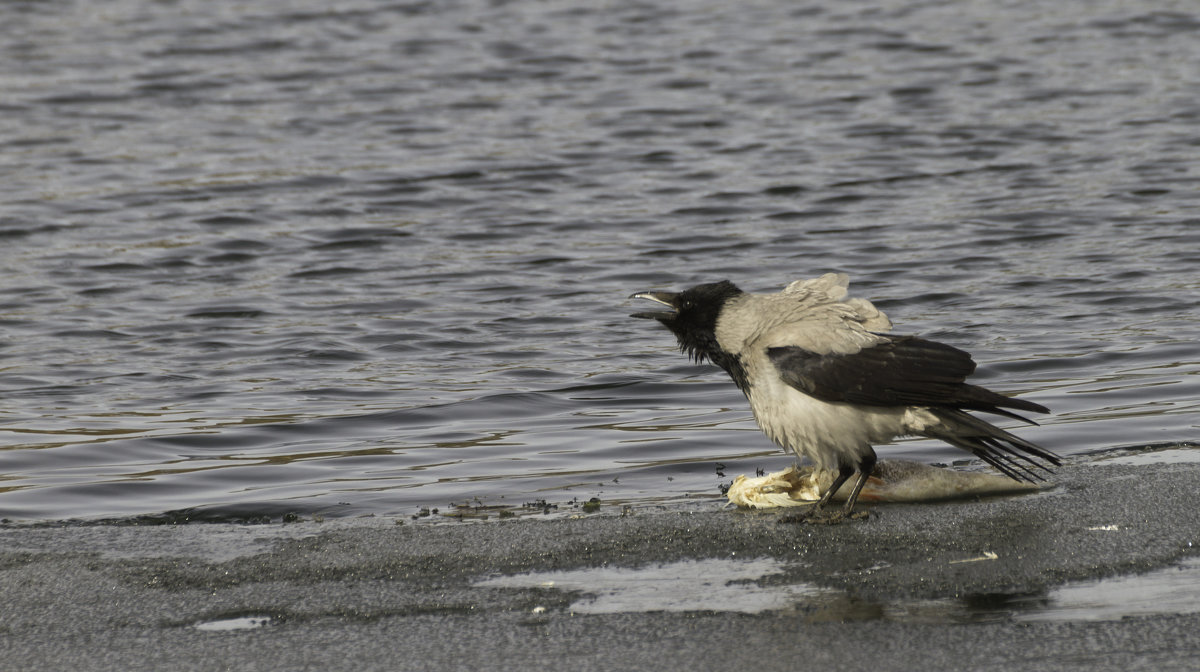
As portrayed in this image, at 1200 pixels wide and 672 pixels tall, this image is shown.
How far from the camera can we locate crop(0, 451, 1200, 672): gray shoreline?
15.5 feet

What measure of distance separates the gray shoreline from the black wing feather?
449 millimetres

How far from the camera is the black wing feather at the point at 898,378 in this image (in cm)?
619

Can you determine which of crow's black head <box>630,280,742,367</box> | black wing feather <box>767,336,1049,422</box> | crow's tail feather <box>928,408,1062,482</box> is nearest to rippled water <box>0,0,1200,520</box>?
crow's black head <box>630,280,742,367</box>

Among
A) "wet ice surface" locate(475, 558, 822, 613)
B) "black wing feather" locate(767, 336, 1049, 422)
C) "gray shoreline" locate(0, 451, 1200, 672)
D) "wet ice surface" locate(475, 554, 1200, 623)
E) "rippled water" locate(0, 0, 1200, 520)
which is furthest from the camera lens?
"rippled water" locate(0, 0, 1200, 520)

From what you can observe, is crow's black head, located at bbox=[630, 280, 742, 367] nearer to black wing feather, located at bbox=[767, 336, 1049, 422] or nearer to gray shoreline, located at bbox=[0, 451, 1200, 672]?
black wing feather, located at bbox=[767, 336, 1049, 422]

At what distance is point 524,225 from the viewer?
44.9 ft

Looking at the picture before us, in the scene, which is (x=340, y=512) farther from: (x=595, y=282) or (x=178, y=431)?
(x=595, y=282)

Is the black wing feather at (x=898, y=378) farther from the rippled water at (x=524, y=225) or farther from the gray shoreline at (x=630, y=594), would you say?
the rippled water at (x=524, y=225)

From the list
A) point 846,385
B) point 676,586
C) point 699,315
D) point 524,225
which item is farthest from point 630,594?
point 524,225

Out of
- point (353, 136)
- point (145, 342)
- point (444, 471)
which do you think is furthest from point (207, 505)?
point (353, 136)

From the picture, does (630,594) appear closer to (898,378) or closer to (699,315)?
(898,378)

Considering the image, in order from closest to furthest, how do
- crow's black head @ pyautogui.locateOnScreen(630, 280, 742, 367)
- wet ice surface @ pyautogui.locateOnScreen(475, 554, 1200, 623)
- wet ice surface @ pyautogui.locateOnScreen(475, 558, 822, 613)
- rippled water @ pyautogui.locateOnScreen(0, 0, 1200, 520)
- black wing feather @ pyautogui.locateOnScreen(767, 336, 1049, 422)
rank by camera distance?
A: 1. wet ice surface @ pyautogui.locateOnScreen(475, 554, 1200, 623)
2. wet ice surface @ pyautogui.locateOnScreen(475, 558, 822, 613)
3. black wing feather @ pyautogui.locateOnScreen(767, 336, 1049, 422)
4. crow's black head @ pyautogui.locateOnScreen(630, 280, 742, 367)
5. rippled water @ pyautogui.locateOnScreen(0, 0, 1200, 520)

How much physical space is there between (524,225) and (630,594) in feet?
28.3

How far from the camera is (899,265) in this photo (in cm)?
1205
